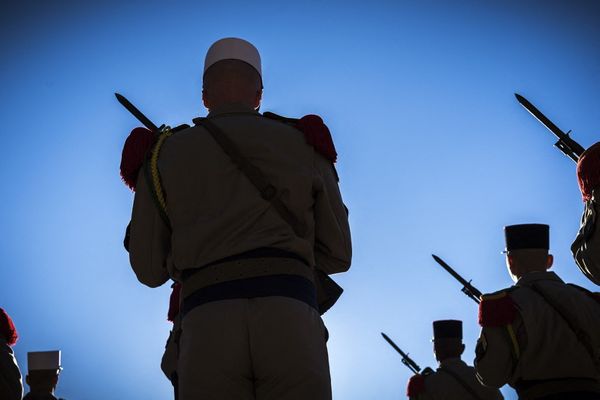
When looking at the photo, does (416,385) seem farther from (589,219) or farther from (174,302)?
(174,302)

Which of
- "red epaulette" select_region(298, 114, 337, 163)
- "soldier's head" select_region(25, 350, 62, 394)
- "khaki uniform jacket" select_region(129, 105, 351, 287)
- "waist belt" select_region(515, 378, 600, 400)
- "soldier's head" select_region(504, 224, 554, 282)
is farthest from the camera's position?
"soldier's head" select_region(25, 350, 62, 394)

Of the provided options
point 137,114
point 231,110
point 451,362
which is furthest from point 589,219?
point 451,362

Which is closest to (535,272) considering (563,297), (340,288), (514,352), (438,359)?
(563,297)

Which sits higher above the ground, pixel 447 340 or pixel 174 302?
pixel 447 340

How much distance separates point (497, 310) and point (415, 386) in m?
6.01

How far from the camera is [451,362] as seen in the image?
40.2 ft

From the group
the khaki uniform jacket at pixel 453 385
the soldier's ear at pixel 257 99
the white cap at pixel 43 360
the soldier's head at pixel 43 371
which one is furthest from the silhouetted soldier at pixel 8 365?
the khaki uniform jacket at pixel 453 385

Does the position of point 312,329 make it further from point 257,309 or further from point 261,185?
point 261,185

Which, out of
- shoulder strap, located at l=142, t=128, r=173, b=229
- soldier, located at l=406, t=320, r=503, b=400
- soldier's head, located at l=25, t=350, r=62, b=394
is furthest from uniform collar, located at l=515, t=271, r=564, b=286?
soldier's head, located at l=25, t=350, r=62, b=394

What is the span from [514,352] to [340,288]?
3241mm

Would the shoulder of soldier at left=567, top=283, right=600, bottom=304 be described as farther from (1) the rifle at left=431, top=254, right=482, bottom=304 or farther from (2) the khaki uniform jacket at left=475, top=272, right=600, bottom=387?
(1) the rifle at left=431, top=254, right=482, bottom=304

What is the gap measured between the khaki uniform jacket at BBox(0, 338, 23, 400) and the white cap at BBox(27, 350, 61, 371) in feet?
9.77

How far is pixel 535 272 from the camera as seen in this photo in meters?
7.27

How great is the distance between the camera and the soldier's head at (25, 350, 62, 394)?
10.9 metres
